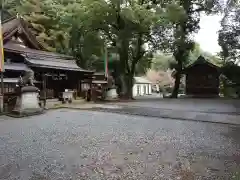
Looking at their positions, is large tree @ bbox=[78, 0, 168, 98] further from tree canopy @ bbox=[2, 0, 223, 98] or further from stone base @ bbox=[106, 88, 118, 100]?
stone base @ bbox=[106, 88, 118, 100]

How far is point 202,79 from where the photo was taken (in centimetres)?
2881

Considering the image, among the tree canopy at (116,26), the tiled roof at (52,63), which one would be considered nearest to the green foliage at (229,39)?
the tree canopy at (116,26)

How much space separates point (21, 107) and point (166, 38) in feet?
52.2

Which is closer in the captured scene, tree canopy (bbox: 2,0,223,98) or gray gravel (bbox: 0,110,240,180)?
gray gravel (bbox: 0,110,240,180)

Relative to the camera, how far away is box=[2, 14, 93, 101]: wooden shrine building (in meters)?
15.7

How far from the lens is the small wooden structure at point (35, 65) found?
15.7 meters

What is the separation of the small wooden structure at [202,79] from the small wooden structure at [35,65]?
14290 millimetres

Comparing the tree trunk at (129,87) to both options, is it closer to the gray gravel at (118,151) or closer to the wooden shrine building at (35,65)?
the wooden shrine building at (35,65)

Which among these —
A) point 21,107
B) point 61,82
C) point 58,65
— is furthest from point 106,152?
point 61,82

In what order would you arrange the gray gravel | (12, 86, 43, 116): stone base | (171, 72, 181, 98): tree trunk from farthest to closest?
1. (171, 72, 181, 98): tree trunk
2. (12, 86, 43, 116): stone base
3. the gray gravel

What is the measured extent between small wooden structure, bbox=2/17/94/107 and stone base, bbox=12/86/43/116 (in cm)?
333

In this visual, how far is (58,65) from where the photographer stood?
17.8 metres

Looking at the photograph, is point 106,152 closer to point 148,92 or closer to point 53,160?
point 53,160

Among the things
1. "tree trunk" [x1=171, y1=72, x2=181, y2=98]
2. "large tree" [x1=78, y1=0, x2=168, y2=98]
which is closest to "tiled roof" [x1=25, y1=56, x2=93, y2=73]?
"large tree" [x1=78, y1=0, x2=168, y2=98]
